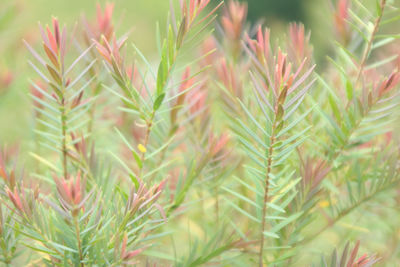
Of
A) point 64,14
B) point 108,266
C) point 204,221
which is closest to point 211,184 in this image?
point 204,221

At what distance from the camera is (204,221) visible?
1.53 ft

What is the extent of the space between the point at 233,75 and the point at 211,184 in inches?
3.9

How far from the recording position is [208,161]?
389mm

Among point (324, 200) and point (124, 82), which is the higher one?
point (124, 82)

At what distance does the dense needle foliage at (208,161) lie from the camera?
0.99 feet

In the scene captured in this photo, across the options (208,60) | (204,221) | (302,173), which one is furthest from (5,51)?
(302,173)

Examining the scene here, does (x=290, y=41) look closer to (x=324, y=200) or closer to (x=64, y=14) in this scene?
(x=324, y=200)

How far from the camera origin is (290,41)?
426 mm

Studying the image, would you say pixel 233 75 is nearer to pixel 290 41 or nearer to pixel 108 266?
pixel 290 41

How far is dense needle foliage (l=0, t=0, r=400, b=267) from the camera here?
0.30 meters

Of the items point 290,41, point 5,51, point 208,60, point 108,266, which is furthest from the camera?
point 5,51

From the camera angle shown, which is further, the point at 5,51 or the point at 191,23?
the point at 5,51

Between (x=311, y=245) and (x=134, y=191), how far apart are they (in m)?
0.23

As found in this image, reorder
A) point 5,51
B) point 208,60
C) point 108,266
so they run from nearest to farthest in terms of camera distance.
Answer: point 108,266, point 208,60, point 5,51
